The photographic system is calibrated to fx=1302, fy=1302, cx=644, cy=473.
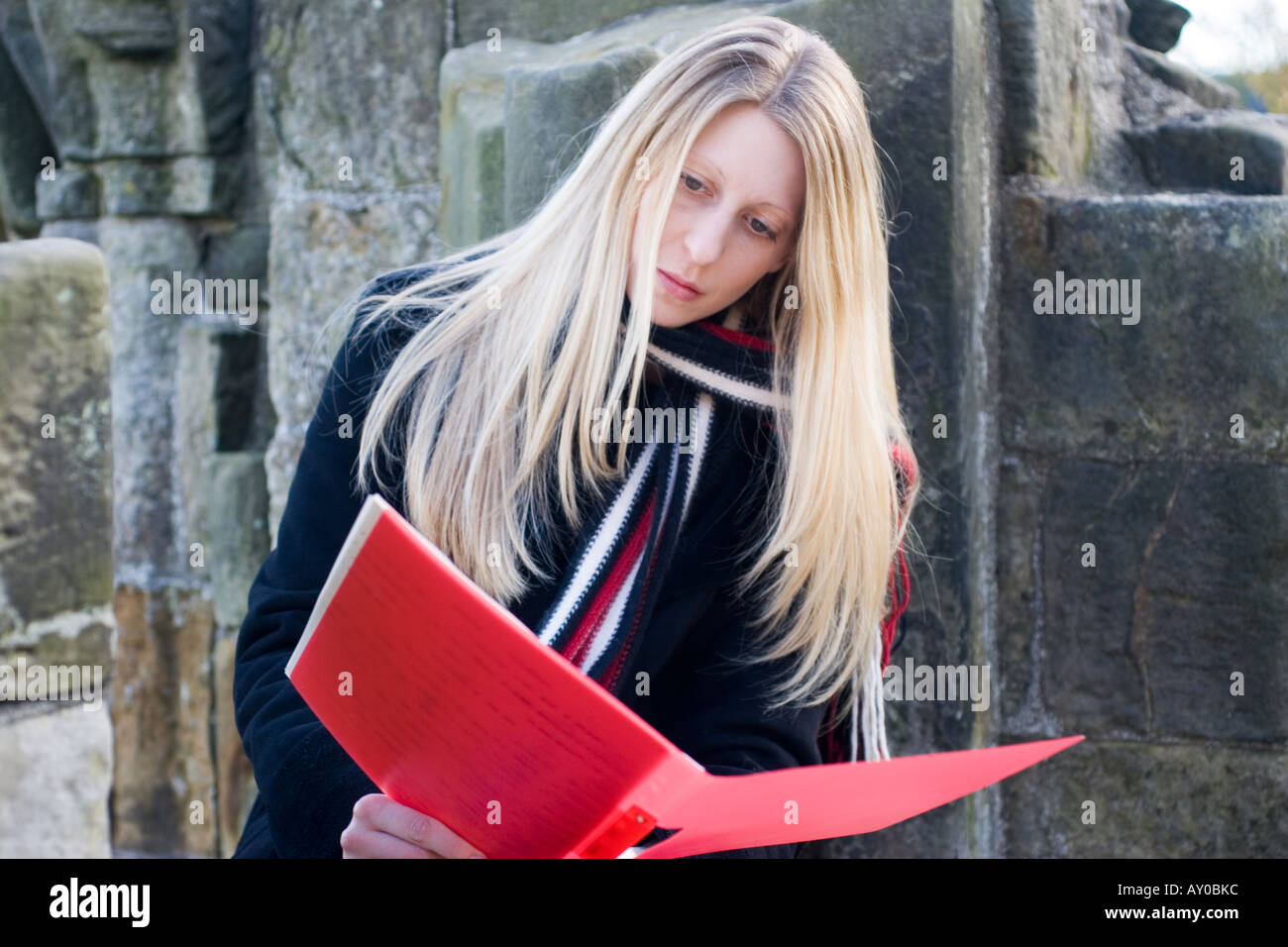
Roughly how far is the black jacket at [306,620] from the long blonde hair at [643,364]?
0.03 meters

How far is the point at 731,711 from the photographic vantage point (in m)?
1.52

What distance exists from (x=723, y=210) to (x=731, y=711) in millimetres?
578

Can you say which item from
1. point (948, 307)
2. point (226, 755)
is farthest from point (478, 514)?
point (226, 755)

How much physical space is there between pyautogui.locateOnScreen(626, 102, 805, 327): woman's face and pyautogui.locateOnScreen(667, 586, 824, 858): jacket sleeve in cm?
38

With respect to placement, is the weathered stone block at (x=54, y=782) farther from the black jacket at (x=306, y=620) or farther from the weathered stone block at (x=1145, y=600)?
the weathered stone block at (x=1145, y=600)

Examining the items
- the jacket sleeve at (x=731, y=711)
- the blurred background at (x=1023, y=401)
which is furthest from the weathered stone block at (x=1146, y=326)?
the jacket sleeve at (x=731, y=711)

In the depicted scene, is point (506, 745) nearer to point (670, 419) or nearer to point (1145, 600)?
point (670, 419)

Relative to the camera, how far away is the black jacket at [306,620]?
1.33 meters

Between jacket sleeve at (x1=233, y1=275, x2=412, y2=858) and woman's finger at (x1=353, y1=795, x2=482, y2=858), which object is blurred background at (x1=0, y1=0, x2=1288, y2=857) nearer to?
jacket sleeve at (x1=233, y1=275, x2=412, y2=858)

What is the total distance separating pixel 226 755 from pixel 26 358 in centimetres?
160

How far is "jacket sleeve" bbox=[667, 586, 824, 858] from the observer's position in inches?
58.7

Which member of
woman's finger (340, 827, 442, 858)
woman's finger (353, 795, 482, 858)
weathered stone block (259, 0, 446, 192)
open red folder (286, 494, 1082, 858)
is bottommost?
woman's finger (340, 827, 442, 858)

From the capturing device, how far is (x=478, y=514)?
1451 millimetres

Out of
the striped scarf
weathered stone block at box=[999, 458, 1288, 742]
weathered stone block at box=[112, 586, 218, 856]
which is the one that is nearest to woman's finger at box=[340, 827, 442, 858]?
the striped scarf
